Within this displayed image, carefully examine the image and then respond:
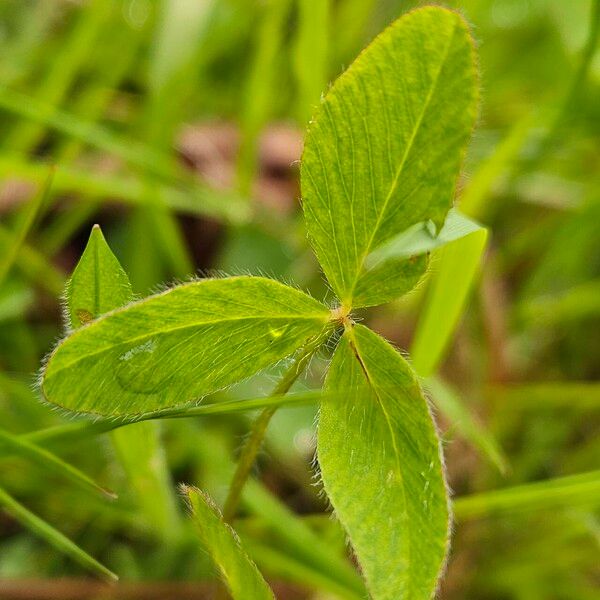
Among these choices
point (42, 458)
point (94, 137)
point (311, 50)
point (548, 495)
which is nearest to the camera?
point (42, 458)

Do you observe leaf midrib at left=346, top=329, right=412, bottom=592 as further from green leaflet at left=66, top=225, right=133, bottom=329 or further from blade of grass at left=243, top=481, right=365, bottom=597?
blade of grass at left=243, top=481, right=365, bottom=597

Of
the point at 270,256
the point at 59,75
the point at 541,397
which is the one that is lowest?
the point at 541,397

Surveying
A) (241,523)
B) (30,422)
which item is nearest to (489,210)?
(241,523)

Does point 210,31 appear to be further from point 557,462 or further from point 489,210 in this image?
point 557,462

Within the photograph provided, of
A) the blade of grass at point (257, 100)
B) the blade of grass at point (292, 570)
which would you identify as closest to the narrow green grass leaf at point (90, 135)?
the blade of grass at point (257, 100)

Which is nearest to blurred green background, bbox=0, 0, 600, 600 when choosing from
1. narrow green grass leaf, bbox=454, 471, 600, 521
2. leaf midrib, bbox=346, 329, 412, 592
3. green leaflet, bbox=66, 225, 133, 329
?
narrow green grass leaf, bbox=454, 471, 600, 521

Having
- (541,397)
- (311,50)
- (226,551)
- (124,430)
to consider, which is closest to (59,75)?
(311,50)

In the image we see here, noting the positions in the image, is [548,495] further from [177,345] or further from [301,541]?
[177,345]
